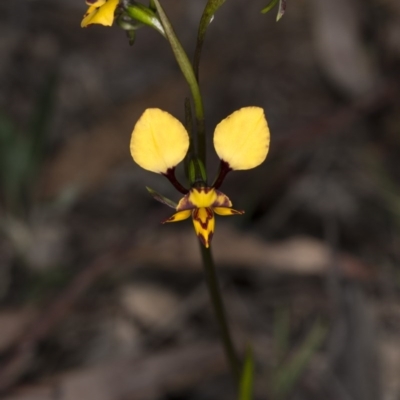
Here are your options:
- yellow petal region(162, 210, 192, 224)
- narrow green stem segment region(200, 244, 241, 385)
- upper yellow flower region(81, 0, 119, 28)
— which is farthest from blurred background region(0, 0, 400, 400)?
upper yellow flower region(81, 0, 119, 28)

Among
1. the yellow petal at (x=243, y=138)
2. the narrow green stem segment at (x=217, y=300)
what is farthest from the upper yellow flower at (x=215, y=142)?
the narrow green stem segment at (x=217, y=300)

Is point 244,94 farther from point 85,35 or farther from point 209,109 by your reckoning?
point 85,35

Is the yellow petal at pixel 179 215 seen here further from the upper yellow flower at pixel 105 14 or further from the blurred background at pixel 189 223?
the blurred background at pixel 189 223

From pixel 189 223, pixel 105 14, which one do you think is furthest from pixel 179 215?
pixel 189 223

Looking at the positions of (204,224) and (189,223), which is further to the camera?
(189,223)

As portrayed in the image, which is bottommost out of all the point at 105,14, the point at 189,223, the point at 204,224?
the point at 189,223

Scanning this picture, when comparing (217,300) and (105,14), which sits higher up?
(105,14)

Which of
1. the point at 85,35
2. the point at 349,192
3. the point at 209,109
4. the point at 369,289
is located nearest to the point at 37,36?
the point at 85,35

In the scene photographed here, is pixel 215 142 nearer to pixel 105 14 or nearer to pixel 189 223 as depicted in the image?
pixel 105 14

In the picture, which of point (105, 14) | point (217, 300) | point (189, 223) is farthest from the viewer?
point (189, 223)
